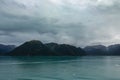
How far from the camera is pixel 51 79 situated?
229 feet

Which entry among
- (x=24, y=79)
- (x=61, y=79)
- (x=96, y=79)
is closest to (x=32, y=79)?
(x=24, y=79)

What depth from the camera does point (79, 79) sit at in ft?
226

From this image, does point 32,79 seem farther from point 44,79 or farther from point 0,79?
point 0,79

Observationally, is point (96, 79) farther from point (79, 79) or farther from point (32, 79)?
point (32, 79)

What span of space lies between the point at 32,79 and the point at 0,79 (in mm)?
9589

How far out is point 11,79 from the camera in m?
68.7

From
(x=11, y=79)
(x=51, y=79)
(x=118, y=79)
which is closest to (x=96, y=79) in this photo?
(x=118, y=79)

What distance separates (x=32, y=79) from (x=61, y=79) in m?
8.79

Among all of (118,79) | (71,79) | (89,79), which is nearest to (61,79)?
(71,79)

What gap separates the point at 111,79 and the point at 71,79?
12.8 meters

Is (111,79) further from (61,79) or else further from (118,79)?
(61,79)

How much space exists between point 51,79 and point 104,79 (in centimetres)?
1648

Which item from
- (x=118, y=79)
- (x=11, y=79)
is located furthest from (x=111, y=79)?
(x=11, y=79)

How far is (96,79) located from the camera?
7006 centimetres
